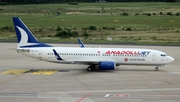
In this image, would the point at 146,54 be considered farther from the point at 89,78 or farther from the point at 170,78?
the point at 89,78

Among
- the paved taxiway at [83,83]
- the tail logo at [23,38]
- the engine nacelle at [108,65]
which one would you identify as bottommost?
the paved taxiway at [83,83]

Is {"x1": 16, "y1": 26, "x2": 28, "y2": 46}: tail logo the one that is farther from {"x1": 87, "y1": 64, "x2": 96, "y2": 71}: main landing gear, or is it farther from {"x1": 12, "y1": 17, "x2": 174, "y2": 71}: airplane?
{"x1": 87, "y1": 64, "x2": 96, "y2": 71}: main landing gear

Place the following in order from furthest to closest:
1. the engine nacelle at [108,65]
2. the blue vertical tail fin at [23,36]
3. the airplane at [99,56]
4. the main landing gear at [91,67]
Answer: the blue vertical tail fin at [23,36], the main landing gear at [91,67], the airplane at [99,56], the engine nacelle at [108,65]

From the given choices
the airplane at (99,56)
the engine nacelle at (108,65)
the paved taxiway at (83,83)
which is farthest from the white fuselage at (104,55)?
the paved taxiway at (83,83)

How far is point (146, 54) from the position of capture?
50719mm

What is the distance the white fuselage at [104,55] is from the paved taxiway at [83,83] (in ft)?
Result: 4.65

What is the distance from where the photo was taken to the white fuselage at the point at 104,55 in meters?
50.7

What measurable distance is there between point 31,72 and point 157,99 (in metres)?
20.0

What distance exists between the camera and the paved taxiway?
36.1m

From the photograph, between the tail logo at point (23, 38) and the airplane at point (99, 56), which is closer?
the airplane at point (99, 56)

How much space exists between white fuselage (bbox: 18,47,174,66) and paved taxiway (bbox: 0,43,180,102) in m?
1.42

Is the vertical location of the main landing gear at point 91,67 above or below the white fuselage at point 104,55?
below

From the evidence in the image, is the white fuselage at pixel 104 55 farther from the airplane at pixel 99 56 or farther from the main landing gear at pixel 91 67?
the main landing gear at pixel 91 67

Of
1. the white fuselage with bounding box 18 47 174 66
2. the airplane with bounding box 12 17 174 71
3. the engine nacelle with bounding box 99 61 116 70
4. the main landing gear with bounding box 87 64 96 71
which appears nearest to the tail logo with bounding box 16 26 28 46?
the airplane with bounding box 12 17 174 71
